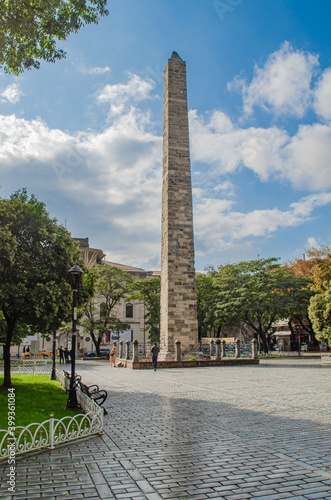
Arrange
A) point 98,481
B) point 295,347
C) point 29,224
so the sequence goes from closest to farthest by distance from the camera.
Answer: point 98,481
point 29,224
point 295,347

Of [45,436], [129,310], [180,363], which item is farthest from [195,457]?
[129,310]

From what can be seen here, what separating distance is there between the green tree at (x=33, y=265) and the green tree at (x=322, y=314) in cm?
1757

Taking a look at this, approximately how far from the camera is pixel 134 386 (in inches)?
599

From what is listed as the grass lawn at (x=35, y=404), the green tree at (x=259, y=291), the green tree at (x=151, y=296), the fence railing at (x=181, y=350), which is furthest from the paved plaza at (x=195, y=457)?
the green tree at (x=151, y=296)

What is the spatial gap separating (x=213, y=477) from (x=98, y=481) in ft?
4.85

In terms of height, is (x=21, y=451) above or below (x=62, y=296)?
below

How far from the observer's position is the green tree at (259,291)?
3362cm

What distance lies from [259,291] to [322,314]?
8.52 m

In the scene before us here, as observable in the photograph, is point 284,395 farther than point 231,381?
No

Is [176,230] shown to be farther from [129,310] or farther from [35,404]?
[129,310]

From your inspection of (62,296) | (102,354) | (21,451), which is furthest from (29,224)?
(102,354)

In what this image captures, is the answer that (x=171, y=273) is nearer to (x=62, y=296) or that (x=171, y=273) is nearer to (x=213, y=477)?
(x=62, y=296)

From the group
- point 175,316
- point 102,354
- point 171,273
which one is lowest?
point 102,354

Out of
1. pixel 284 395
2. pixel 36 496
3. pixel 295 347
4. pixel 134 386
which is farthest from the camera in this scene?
pixel 295 347
